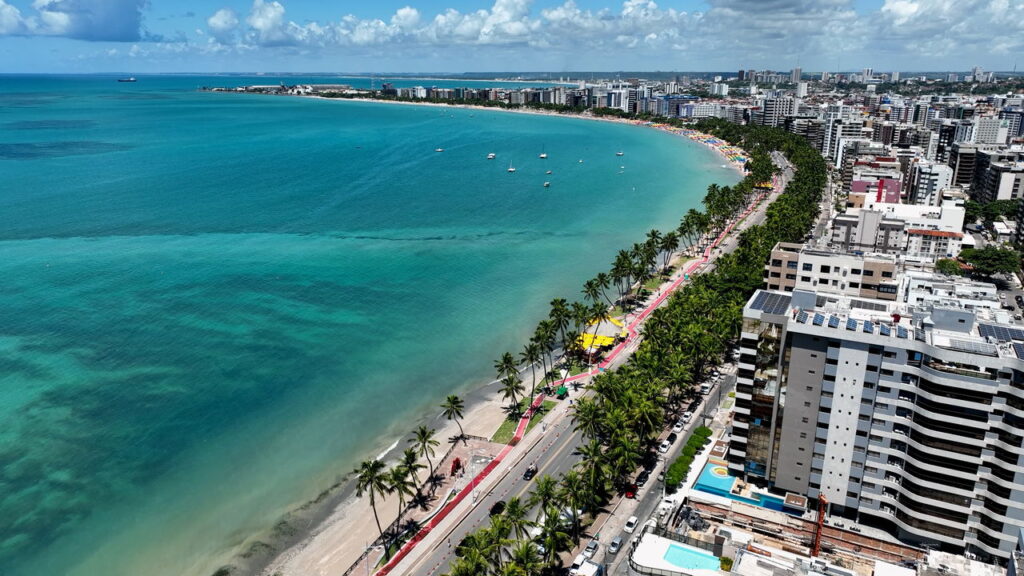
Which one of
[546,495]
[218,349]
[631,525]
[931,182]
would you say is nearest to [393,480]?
[546,495]

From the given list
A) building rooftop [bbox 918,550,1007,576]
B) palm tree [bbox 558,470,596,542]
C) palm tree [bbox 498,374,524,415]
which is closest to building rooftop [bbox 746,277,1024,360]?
building rooftop [bbox 918,550,1007,576]

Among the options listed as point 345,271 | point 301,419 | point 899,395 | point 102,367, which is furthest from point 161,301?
point 899,395

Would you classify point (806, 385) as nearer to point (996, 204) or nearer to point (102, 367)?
point (102, 367)

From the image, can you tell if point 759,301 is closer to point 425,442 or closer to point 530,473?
point 530,473

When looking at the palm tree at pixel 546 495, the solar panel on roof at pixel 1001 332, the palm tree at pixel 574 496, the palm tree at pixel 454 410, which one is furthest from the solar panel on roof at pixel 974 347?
the palm tree at pixel 454 410

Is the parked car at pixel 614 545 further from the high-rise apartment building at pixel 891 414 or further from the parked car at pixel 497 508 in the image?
the high-rise apartment building at pixel 891 414
